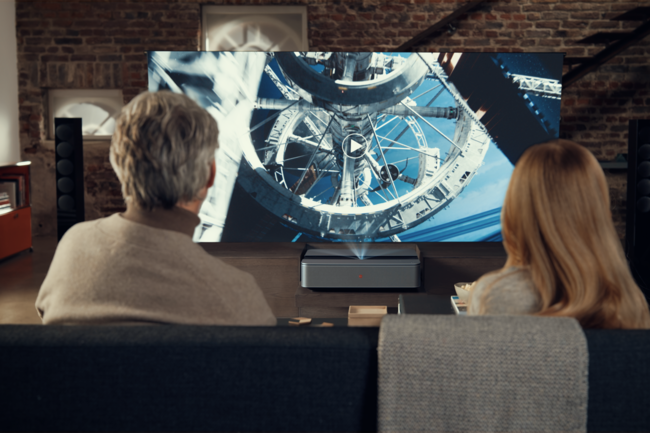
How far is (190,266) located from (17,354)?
0.94ft

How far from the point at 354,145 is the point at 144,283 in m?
2.43

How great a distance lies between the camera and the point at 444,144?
3.19 m

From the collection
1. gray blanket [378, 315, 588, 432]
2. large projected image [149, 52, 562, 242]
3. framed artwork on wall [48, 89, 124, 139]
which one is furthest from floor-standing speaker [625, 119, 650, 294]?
framed artwork on wall [48, 89, 124, 139]

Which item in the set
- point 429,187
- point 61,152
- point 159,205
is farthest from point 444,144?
point 159,205

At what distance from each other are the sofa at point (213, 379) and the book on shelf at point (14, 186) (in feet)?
14.5

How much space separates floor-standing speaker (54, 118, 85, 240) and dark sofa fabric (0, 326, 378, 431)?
6.60ft

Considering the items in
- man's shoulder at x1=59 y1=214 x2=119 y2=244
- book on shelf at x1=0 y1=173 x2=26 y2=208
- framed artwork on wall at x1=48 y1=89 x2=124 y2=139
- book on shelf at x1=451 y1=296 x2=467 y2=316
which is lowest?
book on shelf at x1=451 y1=296 x2=467 y2=316

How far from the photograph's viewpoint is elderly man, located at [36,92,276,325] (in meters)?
0.88

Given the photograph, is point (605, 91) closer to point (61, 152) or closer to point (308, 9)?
point (308, 9)

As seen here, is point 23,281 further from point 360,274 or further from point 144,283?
point 144,283

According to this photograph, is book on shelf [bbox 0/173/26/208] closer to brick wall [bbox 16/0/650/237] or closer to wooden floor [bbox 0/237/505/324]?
brick wall [bbox 16/0/650/237]

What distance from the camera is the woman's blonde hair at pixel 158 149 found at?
98 cm

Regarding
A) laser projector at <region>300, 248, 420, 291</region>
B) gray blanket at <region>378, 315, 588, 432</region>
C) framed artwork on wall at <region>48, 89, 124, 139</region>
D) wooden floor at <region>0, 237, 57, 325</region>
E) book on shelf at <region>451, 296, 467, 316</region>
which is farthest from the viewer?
framed artwork on wall at <region>48, 89, 124, 139</region>

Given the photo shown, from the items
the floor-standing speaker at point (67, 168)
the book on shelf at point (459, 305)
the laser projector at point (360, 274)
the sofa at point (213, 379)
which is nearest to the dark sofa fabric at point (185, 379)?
the sofa at point (213, 379)
